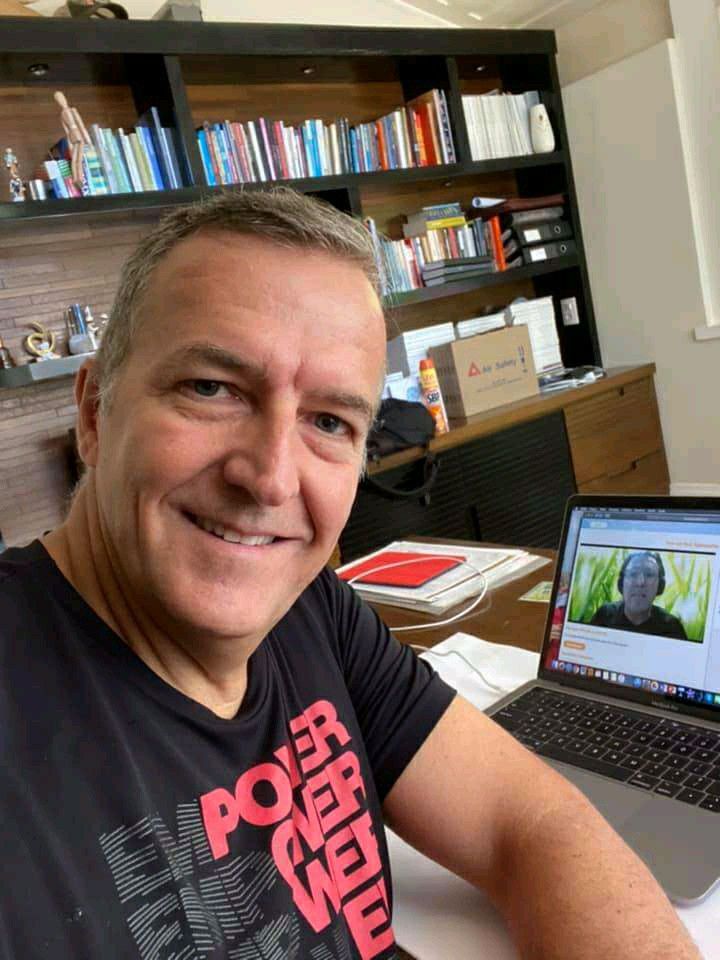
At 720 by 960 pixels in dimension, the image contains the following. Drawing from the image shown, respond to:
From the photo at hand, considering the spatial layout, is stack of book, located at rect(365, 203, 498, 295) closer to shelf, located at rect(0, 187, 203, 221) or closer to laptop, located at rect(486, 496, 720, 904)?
shelf, located at rect(0, 187, 203, 221)

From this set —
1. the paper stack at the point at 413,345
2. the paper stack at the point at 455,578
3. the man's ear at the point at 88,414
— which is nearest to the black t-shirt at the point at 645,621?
the paper stack at the point at 455,578

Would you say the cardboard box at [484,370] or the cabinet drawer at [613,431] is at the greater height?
the cardboard box at [484,370]

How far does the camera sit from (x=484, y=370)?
3.33 meters

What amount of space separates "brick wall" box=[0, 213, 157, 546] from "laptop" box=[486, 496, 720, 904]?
2.07 metres

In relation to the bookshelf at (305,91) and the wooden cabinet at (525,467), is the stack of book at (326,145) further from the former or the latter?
the wooden cabinet at (525,467)

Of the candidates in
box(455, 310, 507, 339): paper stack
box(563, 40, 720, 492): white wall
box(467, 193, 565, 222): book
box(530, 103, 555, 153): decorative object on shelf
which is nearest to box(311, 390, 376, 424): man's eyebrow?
box(455, 310, 507, 339): paper stack

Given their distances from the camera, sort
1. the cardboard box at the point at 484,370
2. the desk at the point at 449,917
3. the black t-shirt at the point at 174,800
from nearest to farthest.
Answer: the black t-shirt at the point at 174,800 < the desk at the point at 449,917 < the cardboard box at the point at 484,370

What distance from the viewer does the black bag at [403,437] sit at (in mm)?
2867

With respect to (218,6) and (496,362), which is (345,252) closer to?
(496,362)

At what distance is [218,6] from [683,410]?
8.80 feet

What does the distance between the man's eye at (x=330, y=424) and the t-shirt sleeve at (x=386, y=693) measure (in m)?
0.28

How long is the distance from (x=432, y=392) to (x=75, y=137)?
61.6 inches

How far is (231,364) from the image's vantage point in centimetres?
71

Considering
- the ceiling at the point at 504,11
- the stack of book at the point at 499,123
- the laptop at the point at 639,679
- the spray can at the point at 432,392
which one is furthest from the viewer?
the ceiling at the point at 504,11
